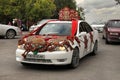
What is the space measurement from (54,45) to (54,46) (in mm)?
32

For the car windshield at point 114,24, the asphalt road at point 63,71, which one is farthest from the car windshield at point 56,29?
the car windshield at point 114,24

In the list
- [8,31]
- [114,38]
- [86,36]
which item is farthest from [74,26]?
[8,31]

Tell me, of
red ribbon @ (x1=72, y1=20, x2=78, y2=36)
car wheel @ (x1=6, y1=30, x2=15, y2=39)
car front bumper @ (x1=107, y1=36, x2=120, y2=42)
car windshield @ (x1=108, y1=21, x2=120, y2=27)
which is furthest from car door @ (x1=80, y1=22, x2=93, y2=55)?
car wheel @ (x1=6, y1=30, x2=15, y2=39)

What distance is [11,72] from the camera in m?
9.48

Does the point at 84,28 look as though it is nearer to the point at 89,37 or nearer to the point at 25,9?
the point at 89,37

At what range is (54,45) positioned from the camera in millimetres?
9695

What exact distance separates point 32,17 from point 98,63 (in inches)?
1497

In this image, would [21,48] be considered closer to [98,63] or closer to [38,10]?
[98,63]

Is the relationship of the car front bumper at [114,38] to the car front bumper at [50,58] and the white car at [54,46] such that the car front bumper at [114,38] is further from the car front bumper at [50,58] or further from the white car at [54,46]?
the car front bumper at [50,58]

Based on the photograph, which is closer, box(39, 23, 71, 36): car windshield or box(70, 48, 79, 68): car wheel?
box(70, 48, 79, 68): car wheel

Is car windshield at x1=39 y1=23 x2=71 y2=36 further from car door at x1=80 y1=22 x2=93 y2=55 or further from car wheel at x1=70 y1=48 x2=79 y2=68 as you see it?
car wheel at x1=70 y1=48 x2=79 y2=68

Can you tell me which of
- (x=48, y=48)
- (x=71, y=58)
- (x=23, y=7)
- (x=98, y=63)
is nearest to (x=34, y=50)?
(x=48, y=48)

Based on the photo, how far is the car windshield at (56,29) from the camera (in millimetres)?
10898

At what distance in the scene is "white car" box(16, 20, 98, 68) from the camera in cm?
962
